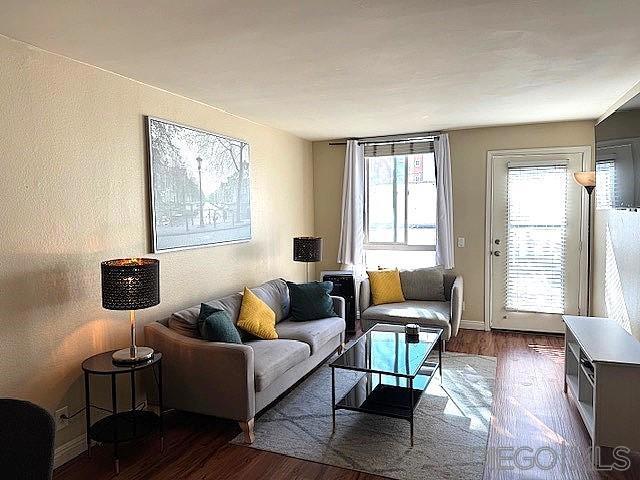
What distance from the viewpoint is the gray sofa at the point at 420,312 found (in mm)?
4676

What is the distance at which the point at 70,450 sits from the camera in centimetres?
288

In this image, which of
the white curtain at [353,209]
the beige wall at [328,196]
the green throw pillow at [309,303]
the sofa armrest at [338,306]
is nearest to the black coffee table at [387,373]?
the green throw pillow at [309,303]

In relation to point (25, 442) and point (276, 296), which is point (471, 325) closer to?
point (276, 296)

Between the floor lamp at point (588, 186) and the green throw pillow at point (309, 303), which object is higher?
the floor lamp at point (588, 186)

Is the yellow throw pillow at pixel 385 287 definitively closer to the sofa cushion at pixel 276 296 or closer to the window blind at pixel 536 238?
the sofa cushion at pixel 276 296

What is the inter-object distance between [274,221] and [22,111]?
3046mm

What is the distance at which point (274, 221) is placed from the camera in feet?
17.6

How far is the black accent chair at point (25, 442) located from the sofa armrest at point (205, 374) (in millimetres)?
1560

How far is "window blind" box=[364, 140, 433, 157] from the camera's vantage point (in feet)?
18.9

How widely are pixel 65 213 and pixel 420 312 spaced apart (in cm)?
→ 339

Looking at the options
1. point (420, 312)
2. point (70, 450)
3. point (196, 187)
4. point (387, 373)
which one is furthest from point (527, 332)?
point (70, 450)

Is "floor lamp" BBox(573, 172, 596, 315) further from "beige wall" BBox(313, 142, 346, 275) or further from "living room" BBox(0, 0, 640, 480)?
"beige wall" BBox(313, 142, 346, 275)

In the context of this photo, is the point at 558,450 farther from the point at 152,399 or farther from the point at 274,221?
the point at 274,221

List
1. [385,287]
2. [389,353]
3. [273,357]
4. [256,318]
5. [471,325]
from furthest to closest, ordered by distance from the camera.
A: [471,325]
[385,287]
[256,318]
[389,353]
[273,357]
